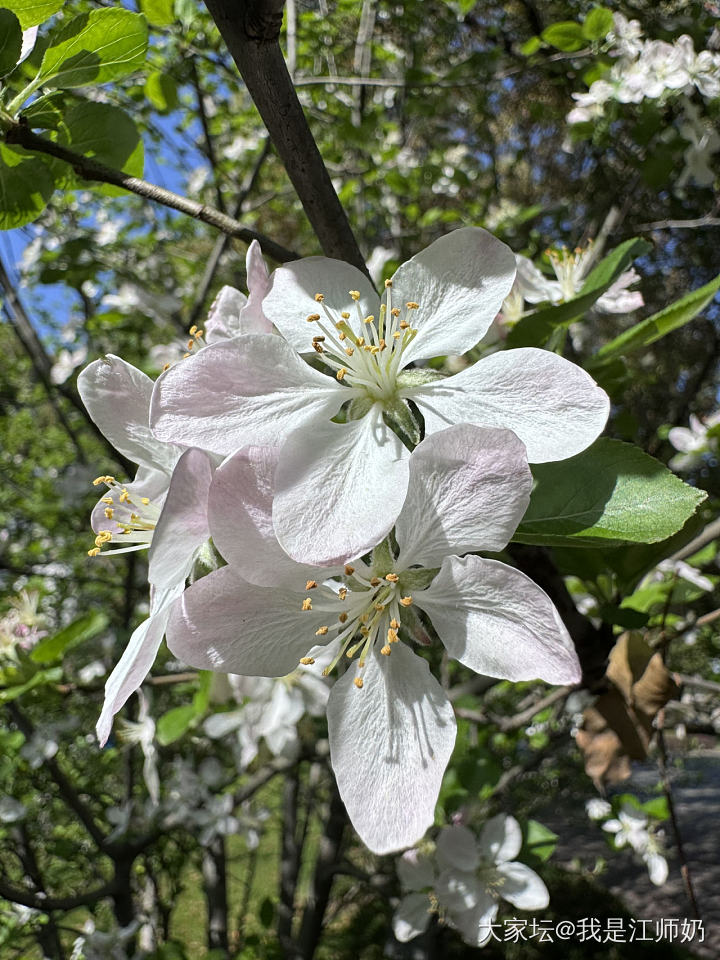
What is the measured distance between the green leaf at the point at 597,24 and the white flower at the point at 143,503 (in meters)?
1.76

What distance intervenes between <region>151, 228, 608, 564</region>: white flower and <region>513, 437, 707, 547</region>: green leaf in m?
0.07

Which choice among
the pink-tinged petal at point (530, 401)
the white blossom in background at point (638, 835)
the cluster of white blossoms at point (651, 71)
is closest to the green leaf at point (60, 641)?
the pink-tinged petal at point (530, 401)

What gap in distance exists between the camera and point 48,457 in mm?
3529

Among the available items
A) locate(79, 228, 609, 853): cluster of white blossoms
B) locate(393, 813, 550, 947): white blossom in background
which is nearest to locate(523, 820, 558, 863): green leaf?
locate(393, 813, 550, 947): white blossom in background

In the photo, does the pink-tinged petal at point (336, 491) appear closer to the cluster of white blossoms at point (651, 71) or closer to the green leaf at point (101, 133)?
the green leaf at point (101, 133)

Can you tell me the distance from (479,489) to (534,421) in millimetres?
85

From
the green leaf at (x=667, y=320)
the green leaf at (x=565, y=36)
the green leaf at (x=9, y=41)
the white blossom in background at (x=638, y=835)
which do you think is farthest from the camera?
the white blossom in background at (x=638, y=835)

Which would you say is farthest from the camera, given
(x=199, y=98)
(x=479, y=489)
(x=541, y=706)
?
(x=199, y=98)

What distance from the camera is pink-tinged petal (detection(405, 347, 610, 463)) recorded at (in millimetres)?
498

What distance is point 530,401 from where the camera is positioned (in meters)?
0.53

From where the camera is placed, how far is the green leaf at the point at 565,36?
1863 mm

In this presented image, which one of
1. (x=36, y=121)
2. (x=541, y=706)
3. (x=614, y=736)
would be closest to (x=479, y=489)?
(x=36, y=121)

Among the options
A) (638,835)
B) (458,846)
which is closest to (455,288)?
(458,846)

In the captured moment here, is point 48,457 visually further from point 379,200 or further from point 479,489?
point 479,489
